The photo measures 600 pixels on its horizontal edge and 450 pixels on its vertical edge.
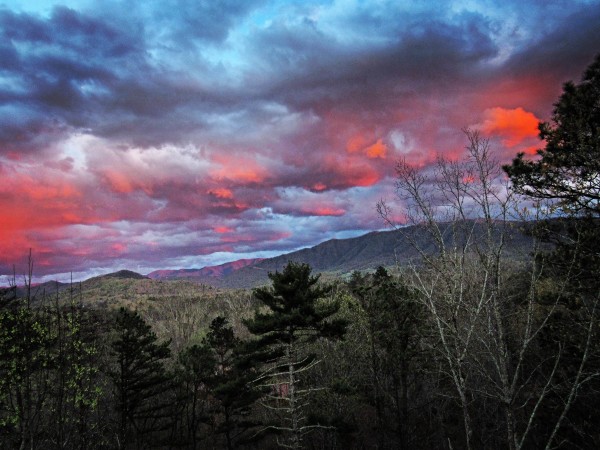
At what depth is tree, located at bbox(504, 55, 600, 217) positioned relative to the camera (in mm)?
9984

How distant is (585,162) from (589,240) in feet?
8.39

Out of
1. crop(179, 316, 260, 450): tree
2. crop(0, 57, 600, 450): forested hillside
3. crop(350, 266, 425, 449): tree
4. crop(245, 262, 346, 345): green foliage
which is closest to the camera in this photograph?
crop(0, 57, 600, 450): forested hillside

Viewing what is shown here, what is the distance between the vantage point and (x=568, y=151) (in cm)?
1076

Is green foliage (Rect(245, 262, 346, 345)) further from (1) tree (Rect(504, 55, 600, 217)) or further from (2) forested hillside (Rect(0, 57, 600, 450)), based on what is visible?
(1) tree (Rect(504, 55, 600, 217))

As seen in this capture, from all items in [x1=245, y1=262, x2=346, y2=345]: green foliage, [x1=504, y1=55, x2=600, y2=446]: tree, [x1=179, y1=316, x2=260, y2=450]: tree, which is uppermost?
[x1=504, y1=55, x2=600, y2=446]: tree

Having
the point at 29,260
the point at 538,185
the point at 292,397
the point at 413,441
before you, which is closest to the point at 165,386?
the point at 292,397

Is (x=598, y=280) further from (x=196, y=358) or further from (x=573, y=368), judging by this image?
(x=196, y=358)

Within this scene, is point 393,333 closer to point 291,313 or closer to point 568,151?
point 291,313

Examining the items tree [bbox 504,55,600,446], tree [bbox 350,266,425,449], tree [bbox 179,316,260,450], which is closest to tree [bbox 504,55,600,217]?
tree [bbox 504,55,600,446]

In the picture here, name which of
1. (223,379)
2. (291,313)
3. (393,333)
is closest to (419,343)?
(393,333)

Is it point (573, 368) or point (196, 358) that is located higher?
point (573, 368)

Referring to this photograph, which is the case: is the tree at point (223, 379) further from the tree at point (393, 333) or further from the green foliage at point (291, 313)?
the tree at point (393, 333)

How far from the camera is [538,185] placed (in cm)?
1141

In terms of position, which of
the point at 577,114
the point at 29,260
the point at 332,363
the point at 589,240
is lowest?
the point at 332,363
